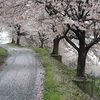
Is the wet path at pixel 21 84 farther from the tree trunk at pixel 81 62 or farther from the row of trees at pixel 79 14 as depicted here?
the row of trees at pixel 79 14

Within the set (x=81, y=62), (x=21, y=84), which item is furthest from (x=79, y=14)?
(x=21, y=84)

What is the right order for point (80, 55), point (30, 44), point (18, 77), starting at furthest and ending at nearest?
1. point (30, 44)
2. point (80, 55)
3. point (18, 77)

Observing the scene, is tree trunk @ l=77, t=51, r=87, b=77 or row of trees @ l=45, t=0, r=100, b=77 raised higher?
row of trees @ l=45, t=0, r=100, b=77

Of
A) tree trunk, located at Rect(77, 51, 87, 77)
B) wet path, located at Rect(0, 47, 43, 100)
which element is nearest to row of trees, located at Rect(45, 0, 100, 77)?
tree trunk, located at Rect(77, 51, 87, 77)

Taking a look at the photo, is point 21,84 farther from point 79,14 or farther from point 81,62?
point 79,14

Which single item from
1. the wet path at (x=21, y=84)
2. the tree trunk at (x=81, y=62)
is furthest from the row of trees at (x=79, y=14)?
the wet path at (x=21, y=84)

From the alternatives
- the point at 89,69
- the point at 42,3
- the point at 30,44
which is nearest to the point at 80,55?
the point at 42,3

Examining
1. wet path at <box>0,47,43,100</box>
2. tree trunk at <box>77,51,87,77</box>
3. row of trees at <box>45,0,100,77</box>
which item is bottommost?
wet path at <box>0,47,43,100</box>

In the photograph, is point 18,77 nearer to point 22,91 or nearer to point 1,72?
point 1,72

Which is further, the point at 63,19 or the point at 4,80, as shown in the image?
the point at 63,19

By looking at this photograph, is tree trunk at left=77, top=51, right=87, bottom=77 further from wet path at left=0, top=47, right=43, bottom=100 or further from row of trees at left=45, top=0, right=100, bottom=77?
wet path at left=0, top=47, right=43, bottom=100

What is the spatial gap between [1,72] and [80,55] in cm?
675

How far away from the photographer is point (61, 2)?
70.7 ft

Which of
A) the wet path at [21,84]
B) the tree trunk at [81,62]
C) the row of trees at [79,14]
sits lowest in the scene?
the wet path at [21,84]
